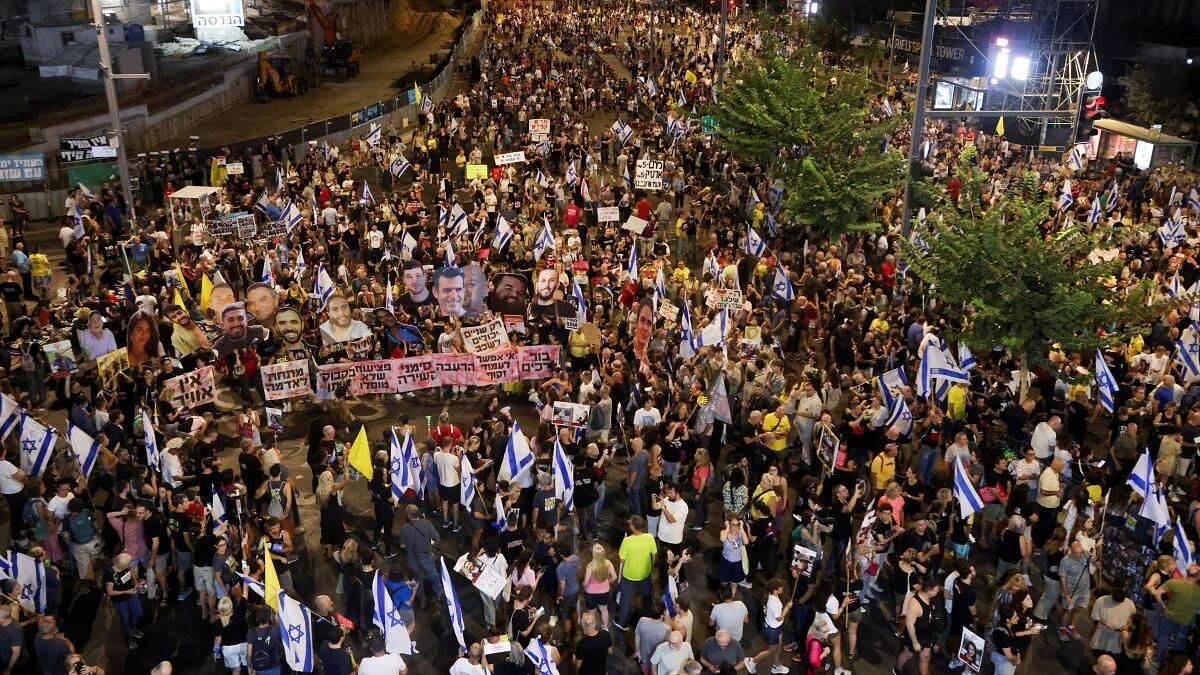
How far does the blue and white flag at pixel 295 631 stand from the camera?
9.38 meters

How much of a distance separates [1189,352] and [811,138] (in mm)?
11410

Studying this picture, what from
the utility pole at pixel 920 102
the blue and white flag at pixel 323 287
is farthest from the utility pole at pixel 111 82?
the utility pole at pixel 920 102

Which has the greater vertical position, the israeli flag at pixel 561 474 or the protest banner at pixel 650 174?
the protest banner at pixel 650 174

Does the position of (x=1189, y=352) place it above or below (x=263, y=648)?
above

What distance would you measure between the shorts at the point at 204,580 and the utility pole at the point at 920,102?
15.3 meters

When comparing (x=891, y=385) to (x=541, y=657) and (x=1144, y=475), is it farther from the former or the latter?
(x=541, y=657)

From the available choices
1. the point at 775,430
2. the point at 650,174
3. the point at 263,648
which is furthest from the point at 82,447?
the point at 650,174

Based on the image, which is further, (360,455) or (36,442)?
(36,442)

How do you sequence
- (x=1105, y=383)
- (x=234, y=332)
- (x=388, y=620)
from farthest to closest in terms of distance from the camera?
(x=234, y=332), (x=1105, y=383), (x=388, y=620)

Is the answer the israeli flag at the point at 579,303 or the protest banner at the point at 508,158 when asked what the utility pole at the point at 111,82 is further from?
the israeli flag at the point at 579,303

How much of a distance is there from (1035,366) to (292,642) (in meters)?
12.0

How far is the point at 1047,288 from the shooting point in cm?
1496

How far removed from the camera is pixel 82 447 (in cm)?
1270

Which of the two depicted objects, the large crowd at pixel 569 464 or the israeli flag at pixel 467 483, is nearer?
the large crowd at pixel 569 464
